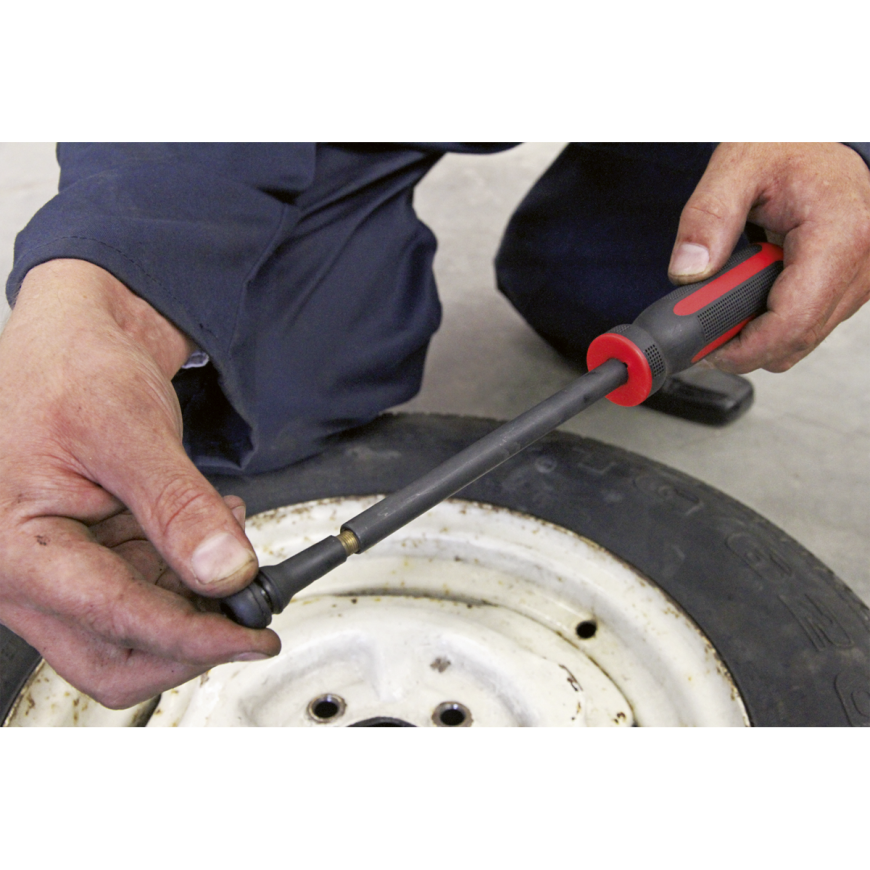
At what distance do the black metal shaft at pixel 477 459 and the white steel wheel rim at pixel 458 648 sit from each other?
22cm

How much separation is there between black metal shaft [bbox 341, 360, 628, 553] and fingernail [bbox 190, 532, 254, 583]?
88mm

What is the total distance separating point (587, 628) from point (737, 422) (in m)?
0.55

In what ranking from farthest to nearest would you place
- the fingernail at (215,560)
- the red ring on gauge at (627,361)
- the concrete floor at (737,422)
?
the concrete floor at (737,422)
the red ring on gauge at (627,361)
the fingernail at (215,560)

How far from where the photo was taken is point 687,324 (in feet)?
2.37

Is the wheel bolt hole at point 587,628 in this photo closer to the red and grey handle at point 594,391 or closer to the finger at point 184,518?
the red and grey handle at point 594,391

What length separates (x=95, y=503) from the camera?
2.01 ft

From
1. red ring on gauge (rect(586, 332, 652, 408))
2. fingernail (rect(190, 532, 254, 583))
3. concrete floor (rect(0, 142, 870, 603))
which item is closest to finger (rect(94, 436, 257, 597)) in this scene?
fingernail (rect(190, 532, 254, 583))

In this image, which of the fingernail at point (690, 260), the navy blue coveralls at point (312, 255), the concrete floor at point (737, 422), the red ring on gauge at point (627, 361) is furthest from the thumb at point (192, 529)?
the concrete floor at point (737, 422)

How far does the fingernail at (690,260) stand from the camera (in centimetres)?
76

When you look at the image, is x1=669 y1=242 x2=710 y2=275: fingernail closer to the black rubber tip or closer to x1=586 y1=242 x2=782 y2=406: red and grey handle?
x1=586 y1=242 x2=782 y2=406: red and grey handle

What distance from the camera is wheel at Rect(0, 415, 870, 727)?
723mm

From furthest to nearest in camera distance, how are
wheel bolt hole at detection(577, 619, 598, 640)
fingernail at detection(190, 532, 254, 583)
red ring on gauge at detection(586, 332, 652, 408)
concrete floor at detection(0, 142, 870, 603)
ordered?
1. concrete floor at detection(0, 142, 870, 603)
2. wheel bolt hole at detection(577, 619, 598, 640)
3. red ring on gauge at detection(586, 332, 652, 408)
4. fingernail at detection(190, 532, 254, 583)

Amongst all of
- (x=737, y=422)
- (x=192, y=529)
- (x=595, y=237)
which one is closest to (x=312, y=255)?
(x=595, y=237)

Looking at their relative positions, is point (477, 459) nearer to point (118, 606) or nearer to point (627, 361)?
point (627, 361)
